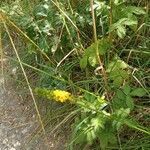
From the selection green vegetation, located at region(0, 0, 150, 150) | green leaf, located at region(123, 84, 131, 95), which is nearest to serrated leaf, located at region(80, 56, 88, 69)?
green vegetation, located at region(0, 0, 150, 150)

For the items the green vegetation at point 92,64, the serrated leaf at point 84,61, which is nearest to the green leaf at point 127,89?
the green vegetation at point 92,64

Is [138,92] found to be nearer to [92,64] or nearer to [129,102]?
[129,102]

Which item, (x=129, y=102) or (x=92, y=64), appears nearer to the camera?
(x=129, y=102)

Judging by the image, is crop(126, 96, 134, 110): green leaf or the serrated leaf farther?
the serrated leaf

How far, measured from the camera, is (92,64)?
1.45 metres

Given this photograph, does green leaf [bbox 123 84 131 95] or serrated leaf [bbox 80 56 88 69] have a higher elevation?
serrated leaf [bbox 80 56 88 69]

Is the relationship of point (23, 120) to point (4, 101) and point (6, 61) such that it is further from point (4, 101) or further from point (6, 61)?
point (6, 61)

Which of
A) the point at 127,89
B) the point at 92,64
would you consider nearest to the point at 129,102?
the point at 127,89

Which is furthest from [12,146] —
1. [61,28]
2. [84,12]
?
[84,12]

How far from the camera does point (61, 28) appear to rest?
1.66 m

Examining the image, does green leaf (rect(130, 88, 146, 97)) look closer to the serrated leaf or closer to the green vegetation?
the green vegetation

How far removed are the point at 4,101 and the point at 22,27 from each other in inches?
12.9

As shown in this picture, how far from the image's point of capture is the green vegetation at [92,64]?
1.34 m

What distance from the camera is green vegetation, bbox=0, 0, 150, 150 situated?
1342mm
